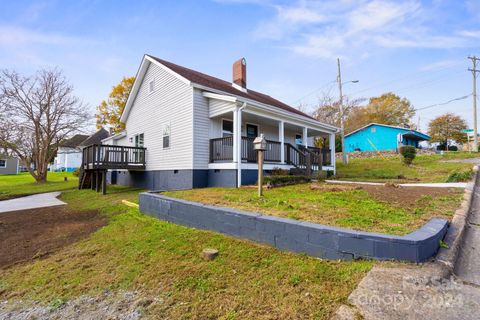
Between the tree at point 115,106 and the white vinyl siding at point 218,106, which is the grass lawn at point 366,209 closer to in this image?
the white vinyl siding at point 218,106

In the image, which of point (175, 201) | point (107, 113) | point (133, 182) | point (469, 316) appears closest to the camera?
point (469, 316)

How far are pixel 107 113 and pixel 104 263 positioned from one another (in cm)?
2809

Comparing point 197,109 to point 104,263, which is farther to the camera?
point 197,109

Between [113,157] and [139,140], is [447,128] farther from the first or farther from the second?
[113,157]

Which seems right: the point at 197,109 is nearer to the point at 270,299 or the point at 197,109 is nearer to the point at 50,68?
the point at 270,299

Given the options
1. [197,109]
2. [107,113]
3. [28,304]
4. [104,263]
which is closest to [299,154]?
[197,109]

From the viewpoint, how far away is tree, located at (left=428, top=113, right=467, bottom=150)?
37281 mm

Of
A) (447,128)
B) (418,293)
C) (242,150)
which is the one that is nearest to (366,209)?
(418,293)

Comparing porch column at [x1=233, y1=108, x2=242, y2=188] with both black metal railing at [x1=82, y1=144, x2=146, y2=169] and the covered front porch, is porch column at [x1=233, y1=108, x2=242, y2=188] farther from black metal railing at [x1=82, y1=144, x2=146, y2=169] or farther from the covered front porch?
black metal railing at [x1=82, y1=144, x2=146, y2=169]

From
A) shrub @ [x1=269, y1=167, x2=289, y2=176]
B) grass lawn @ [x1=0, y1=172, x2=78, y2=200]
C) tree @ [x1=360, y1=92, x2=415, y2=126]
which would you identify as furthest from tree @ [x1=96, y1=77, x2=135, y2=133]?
tree @ [x1=360, y1=92, x2=415, y2=126]

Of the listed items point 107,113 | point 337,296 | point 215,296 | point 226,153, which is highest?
point 107,113

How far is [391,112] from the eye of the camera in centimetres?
4041

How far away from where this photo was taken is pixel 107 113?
27.5 metres

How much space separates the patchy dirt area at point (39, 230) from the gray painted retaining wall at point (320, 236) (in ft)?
8.82
